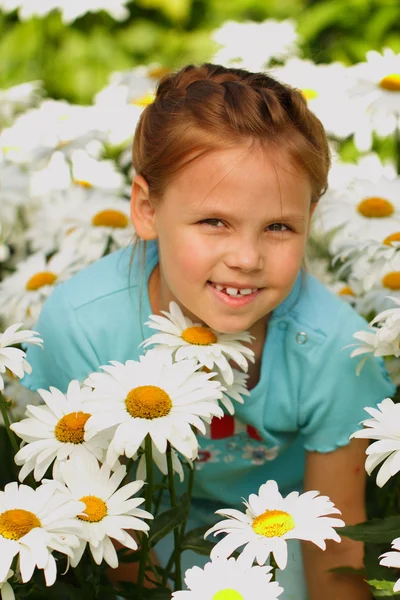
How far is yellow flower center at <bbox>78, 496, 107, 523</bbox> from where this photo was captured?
1.01 metres

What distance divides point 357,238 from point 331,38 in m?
1.65

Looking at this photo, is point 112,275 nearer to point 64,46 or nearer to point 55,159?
point 55,159

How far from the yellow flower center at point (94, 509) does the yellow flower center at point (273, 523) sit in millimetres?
163

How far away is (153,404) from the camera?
3.41ft

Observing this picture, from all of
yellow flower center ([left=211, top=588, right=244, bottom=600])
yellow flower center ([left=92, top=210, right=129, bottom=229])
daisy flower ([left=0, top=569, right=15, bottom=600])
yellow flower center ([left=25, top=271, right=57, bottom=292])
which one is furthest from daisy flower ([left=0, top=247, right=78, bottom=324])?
yellow flower center ([left=211, top=588, right=244, bottom=600])

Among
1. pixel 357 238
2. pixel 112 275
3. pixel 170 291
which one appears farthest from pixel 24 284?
pixel 357 238

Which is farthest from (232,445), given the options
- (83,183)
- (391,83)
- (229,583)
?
(391,83)

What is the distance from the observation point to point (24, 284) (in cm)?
184

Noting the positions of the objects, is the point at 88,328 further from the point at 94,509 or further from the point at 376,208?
the point at 376,208

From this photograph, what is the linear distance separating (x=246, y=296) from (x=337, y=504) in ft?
1.23

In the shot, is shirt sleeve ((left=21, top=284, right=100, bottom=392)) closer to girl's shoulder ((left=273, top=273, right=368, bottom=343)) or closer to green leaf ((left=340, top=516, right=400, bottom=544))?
girl's shoulder ((left=273, top=273, right=368, bottom=343))

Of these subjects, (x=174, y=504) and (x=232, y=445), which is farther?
(x=232, y=445)

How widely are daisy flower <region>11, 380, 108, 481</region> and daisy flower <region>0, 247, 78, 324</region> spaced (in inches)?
24.3

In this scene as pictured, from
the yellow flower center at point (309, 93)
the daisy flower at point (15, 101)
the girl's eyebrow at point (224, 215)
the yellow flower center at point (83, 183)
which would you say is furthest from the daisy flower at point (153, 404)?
the daisy flower at point (15, 101)
